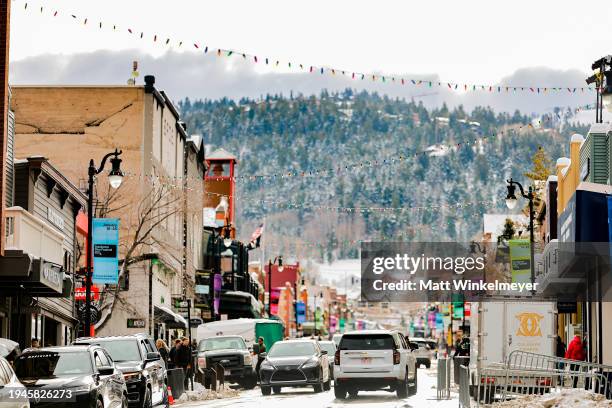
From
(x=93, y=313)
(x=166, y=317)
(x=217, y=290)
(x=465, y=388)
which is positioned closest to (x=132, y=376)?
(x=465, y=388)

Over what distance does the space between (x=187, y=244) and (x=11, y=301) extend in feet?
133

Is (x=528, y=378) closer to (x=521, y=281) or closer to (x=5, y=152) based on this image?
(x=5, y=152)

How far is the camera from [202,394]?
125ft

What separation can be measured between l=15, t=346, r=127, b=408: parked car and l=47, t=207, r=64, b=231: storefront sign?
23226 millimetres

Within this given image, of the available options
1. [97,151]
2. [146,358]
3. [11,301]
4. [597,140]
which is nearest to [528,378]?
[146,358]

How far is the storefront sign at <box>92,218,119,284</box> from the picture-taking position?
44.4 metres

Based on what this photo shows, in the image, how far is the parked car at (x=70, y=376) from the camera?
827 inches

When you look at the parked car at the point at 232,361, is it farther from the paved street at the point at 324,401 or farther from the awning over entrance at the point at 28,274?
the awning over entrance at the point at 28,274

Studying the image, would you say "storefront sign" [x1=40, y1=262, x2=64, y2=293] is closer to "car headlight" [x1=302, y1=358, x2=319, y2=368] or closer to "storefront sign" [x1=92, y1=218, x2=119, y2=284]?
"storefront sign" [x1=92, y1=218, x2=119, y2=284]

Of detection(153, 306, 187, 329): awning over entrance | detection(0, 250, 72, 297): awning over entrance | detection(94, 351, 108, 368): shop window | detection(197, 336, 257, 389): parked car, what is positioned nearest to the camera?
detection(94, 351, 108, 368): shop window

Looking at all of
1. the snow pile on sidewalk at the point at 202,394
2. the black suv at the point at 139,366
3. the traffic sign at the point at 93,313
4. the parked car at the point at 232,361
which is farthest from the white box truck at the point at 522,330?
the traffic sign at the point at 93,313

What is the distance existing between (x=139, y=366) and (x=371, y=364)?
9721 millimetres

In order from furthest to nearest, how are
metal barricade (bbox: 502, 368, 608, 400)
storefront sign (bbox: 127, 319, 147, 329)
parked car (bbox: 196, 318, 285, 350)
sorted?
storefront sign (bbox: 127, 319, 147, 329) < parked car (bbox: 196, 318, 285, 350) < metal barricade (bbox: 502, 368, 608, 400)

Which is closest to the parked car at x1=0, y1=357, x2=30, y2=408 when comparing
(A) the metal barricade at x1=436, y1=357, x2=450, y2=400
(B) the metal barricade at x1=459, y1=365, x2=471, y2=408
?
(B) the metal barricade at x1=459, y1=365, x2=471, y2=408
